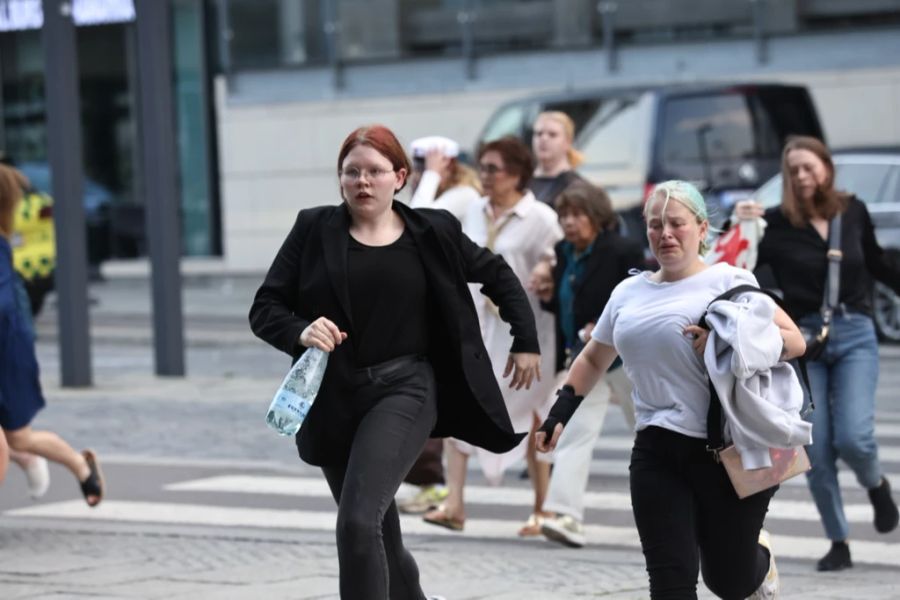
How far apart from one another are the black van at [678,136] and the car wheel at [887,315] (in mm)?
1506

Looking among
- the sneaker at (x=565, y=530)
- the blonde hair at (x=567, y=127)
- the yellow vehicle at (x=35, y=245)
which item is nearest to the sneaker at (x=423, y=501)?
the sneaker at (x=565, y=530)

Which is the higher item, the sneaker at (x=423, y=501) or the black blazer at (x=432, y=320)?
the black blazer at (x=432, y=320)

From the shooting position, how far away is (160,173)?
14.5m

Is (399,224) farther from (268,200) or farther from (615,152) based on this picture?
(268,200)

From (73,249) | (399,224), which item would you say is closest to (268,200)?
(73,249)

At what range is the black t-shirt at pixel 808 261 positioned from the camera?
7.62m

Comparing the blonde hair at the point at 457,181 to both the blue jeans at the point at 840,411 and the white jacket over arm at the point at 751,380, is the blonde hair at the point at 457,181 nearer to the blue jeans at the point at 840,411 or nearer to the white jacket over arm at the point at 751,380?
the blue jeans at the point at 840,411

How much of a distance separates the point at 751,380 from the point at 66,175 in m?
9.67

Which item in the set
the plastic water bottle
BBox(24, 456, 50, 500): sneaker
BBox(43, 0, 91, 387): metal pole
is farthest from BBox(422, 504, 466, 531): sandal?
BBox(43, 0, 91, 387): metal pole

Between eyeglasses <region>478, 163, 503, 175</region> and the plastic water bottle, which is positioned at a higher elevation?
eyeglasses <region>478, 163, 503, 175</region>

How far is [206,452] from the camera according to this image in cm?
1124

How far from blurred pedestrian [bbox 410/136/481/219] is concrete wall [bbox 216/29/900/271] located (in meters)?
14.6

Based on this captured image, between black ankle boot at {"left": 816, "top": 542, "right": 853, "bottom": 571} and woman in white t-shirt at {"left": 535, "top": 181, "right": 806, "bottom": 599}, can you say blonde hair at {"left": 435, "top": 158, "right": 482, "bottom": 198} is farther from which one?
woman in white t-shirt at {"left": 535, "top": 181, "right": 806, "bottom": 599}

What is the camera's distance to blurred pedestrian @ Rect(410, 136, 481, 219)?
8922mm
